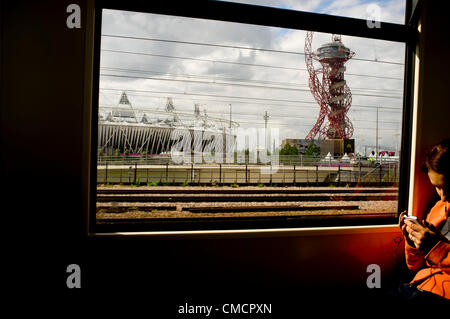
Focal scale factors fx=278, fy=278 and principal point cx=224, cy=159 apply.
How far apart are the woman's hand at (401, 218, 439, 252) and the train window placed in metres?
0.67

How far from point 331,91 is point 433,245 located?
1.19 metres

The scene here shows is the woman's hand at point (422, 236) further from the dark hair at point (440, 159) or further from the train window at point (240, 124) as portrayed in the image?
the train window at point (240, 124)

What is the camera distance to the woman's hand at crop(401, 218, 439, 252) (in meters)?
1.24

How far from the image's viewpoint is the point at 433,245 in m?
1.25

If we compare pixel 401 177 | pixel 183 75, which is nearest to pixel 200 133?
pixel 183 75

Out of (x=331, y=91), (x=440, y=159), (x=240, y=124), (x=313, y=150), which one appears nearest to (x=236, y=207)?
(x=240, y=124)

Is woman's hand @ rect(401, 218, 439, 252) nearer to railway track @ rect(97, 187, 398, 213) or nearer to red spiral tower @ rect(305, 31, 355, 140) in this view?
railway track @ rect(97, 187, 398, 213)

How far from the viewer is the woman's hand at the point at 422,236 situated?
4.08ft

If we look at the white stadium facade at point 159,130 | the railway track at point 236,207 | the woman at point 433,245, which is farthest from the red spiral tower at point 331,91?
the woman at point 433,245

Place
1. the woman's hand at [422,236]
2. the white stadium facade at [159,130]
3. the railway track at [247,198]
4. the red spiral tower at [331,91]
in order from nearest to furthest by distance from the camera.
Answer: the woman's hand at [422,236]
the white stadium facade at [159,130]
the railway track at [247,198]
the red spiral tower at [331,91]

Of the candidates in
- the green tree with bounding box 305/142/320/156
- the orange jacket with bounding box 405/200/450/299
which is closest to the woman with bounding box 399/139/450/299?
the orange jacket with bounding box 405/200/450/299

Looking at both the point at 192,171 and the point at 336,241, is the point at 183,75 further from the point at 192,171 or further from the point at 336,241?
the point at 336,241

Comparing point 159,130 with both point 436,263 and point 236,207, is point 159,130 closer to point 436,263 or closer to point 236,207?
point 236,207

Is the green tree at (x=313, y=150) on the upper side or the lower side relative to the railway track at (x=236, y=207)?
upper
